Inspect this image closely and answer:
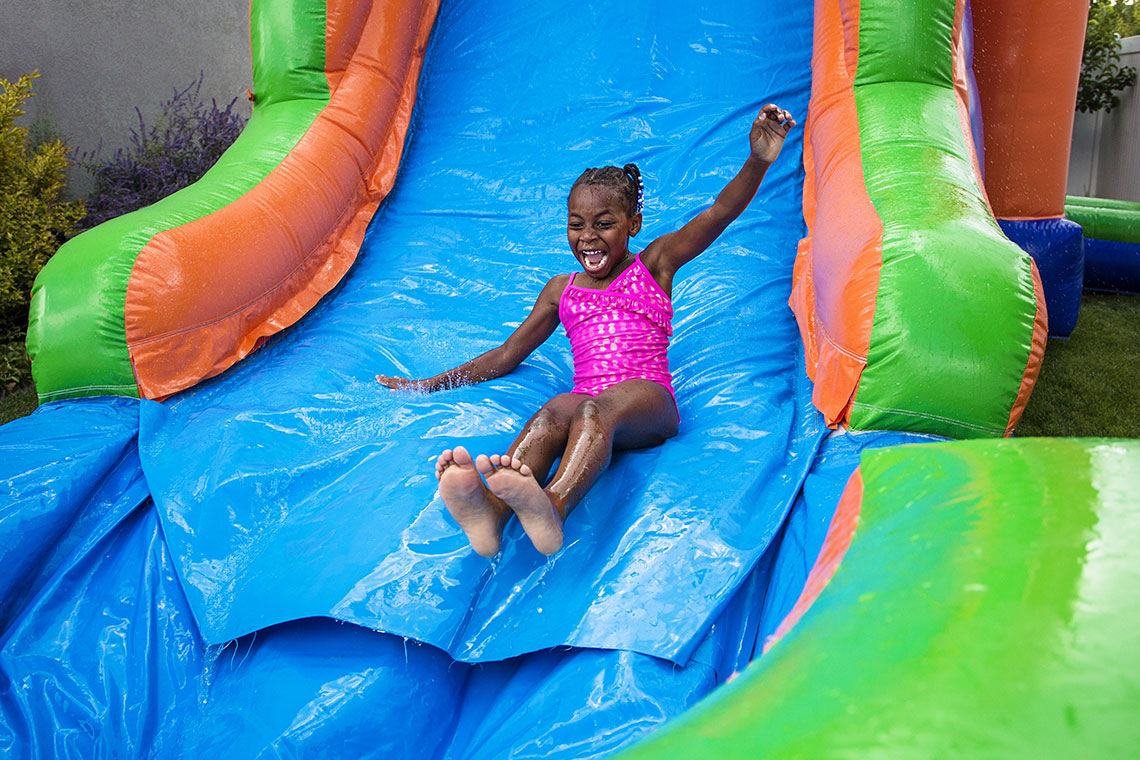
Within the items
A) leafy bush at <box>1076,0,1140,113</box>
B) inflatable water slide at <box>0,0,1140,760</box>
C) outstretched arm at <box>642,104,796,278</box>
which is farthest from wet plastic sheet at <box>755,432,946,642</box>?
leafy bush at <box>1076,0,1140,113</box>

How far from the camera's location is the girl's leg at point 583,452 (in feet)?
4.42

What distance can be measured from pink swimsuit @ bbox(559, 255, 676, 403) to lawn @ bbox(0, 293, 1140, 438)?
1.27 meters

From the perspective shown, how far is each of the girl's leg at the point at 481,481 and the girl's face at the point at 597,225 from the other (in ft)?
1.60

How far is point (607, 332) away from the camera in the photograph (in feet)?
6.50

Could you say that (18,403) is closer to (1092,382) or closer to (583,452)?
(583,452)

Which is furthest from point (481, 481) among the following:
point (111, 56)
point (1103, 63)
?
point (1103, 63)

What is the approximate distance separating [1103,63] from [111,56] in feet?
18.6

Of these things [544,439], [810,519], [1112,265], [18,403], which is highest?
[544,439]

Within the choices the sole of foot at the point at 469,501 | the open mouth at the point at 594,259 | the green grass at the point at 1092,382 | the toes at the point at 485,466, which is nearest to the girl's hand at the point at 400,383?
the open mouth at the point at 594,259

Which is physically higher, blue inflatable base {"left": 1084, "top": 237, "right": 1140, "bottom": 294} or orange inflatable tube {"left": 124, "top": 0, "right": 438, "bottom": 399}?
orange inflatable tube {"left": 124, "top": 0, "right": 438, "bottom": 399}

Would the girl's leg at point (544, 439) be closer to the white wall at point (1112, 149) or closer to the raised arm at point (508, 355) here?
the raised arm at point (508, 355)

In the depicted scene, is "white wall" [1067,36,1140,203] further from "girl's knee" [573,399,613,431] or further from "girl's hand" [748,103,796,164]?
"girl's knee" [573,399,613,431]

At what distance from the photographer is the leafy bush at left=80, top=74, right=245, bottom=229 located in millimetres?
3814

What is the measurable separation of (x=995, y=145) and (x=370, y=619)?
285 cm
